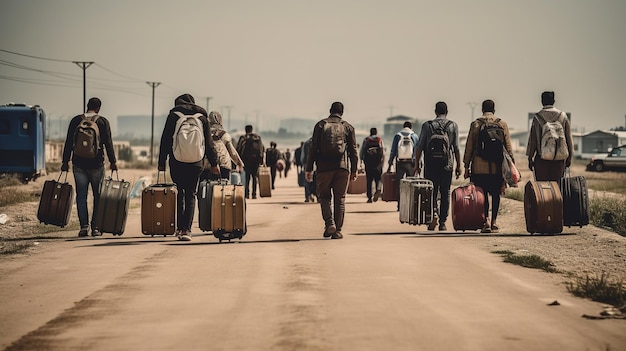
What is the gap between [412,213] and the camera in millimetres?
17922

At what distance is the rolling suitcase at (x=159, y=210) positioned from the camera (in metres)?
15.9

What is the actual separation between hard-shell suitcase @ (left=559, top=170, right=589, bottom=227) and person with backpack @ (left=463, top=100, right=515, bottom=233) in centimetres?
92

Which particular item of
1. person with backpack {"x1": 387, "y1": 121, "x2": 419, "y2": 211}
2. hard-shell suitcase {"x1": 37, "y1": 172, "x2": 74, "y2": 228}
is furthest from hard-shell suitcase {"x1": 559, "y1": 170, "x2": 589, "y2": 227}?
hard-shell suitcase {"x1": 37, "y1": 172, "x2": 74, "y2": 228}

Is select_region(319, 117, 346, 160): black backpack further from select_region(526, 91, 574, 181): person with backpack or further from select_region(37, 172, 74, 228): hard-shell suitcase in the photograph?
select_region(37, 172, 74, 228): hard-shell suitcase

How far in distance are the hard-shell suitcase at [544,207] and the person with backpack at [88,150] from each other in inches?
237

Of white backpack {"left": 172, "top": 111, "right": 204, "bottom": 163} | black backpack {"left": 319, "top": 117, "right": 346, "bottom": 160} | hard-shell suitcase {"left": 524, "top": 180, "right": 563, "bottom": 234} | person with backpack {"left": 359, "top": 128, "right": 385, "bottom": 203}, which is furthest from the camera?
person with backpack {"left": 359, "top": 128, "right": 385, "bottom": 203}

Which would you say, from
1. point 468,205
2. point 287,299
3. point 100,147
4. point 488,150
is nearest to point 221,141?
point 100,147

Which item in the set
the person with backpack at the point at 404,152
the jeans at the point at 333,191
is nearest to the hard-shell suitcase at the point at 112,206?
the jeans at the point at 333,191

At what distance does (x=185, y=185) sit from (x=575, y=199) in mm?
5859

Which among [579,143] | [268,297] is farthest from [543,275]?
[579,143]

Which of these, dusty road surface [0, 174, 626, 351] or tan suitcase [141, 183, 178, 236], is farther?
tan suitcase [141, 183, 178, 236]

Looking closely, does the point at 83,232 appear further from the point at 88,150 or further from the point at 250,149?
the point at 250,149

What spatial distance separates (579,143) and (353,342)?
12568 centimetres

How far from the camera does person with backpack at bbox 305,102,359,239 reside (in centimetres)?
1644
